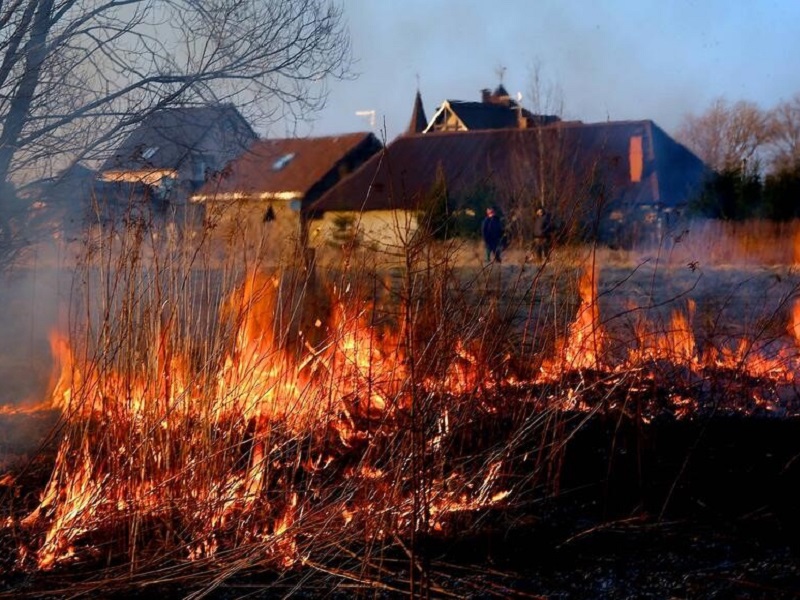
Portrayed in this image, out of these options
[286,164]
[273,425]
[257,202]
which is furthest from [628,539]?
[286,164]

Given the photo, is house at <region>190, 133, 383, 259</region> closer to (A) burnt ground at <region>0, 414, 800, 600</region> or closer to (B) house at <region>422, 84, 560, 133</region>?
(A) burnt ground at <region>0, 414, 800, 600</region>

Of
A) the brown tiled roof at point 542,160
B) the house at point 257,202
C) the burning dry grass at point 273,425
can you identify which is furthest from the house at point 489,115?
the burning dry grass at point 273,425

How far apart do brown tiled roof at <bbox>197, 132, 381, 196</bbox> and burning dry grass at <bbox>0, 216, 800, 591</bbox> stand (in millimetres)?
691

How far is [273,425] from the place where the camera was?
15.3 ft

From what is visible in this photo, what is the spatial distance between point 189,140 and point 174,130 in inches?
6.5

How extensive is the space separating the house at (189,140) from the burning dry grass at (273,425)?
2424 millimetres

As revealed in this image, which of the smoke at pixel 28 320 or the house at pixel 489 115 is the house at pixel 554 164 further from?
the smoke at pixel 28 320

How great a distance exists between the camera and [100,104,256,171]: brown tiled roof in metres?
7.61

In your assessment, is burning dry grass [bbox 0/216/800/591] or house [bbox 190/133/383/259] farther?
→ house [bbox 190/133/383/259]

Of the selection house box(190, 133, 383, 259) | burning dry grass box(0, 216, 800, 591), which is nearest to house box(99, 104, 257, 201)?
house box(190, 133, 383, 259)

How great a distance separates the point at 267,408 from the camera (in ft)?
15.9

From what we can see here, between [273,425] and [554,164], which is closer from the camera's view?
[273,425]

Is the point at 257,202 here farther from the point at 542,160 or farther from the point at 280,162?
the point at 542,160

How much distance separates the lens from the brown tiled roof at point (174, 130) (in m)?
7.61
